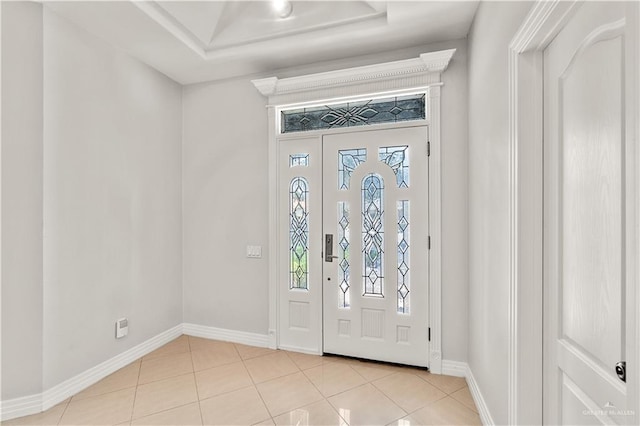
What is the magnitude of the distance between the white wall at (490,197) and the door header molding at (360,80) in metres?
0.30

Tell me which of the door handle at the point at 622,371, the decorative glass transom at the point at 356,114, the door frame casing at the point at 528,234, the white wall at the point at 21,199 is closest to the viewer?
the door handle at the point at 622,371

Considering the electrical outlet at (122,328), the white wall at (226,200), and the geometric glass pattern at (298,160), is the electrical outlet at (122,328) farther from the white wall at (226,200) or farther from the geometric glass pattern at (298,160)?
the geometric glass pattern at (298,160)

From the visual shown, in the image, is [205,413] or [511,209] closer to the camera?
[511,209]

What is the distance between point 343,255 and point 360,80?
5.21 feet

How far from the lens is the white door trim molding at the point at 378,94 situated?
8.93 feet

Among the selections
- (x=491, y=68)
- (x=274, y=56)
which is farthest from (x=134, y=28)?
(x=491, y=68)

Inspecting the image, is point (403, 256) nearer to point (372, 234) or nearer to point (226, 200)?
point (372, 234)

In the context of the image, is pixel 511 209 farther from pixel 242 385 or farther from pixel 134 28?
pixel 134 28

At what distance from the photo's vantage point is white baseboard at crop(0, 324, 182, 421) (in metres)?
2.11

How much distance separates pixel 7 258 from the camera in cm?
208

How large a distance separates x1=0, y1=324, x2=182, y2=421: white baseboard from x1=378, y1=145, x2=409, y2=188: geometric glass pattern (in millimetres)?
2795

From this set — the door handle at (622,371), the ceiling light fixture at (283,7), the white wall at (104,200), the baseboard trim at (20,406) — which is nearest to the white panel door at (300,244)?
the ceiling light fixture at (283,7)

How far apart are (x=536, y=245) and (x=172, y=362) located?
2.97 meters

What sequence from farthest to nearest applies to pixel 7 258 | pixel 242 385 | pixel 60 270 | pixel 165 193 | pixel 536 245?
pixel 165 193 → pixel 242 385 → pixel 60 270 → pixel 7 258 → pixel 536 245
